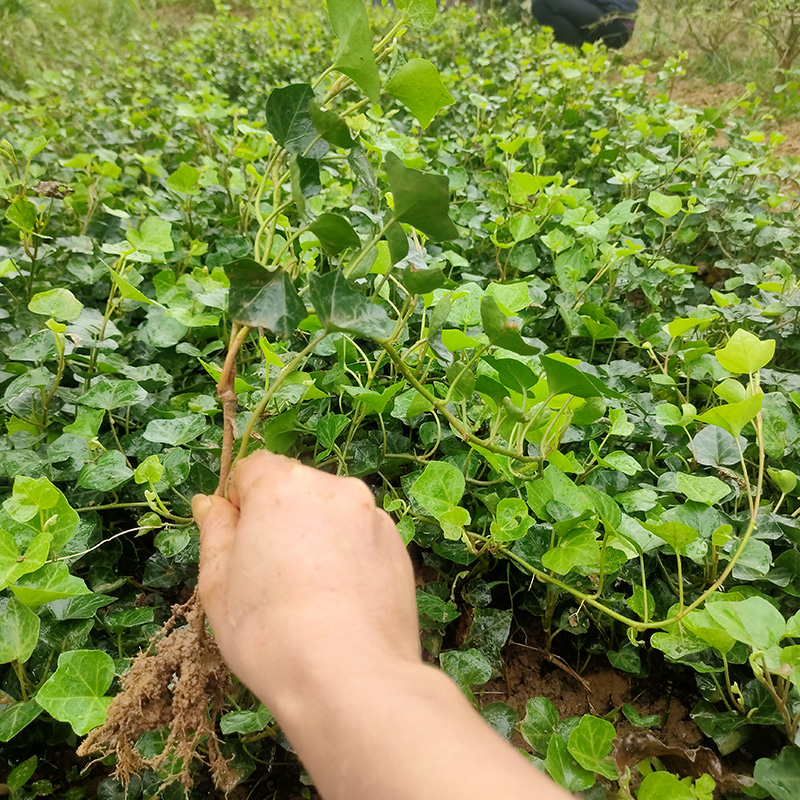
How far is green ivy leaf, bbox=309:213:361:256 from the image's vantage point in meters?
0.54

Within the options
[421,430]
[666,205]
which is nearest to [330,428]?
[421,430]

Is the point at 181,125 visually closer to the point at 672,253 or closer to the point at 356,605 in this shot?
the point at 672,253

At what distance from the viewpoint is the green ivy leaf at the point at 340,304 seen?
0.53 metres

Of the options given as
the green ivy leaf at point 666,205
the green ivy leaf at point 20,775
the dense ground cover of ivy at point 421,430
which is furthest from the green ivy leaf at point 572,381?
the green ivy leaf at point 666,205

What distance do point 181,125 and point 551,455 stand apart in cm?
214

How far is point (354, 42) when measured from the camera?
0.51 metres

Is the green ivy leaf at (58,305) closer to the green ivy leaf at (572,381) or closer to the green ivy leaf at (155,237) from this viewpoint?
the green ivy leaf at (155,237)

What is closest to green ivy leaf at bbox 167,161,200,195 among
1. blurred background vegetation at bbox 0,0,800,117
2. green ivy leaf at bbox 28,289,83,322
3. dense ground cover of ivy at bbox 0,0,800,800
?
dense ground cover of ivy at bbox 0,0,800,800

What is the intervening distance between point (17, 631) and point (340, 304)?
0.53 meters

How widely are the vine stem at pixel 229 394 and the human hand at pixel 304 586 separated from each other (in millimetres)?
66

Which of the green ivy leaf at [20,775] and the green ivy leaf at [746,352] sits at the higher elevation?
the green ivy leaf at [746,352]

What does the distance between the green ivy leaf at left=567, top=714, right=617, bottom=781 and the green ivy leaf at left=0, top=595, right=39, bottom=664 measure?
0.62 meters

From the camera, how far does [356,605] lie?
0.46m

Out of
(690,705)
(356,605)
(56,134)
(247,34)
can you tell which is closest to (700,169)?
(690,705)
